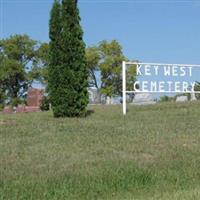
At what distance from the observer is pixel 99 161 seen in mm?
8867

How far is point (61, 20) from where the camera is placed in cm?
1471

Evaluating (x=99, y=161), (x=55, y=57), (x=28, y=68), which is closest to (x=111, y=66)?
(x=28, y=68)

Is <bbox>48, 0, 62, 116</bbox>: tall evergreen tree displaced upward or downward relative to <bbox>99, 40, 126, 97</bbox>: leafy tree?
downward

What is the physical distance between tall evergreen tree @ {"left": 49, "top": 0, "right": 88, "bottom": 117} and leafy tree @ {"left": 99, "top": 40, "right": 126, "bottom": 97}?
35.1 meters

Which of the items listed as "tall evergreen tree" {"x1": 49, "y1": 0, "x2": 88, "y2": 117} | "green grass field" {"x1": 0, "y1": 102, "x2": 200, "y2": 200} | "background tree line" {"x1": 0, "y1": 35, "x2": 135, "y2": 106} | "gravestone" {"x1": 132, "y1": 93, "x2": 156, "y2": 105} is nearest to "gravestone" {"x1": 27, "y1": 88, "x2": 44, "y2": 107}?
"background tree line" {"x1": 0, "y1": 35, "x2": 135, "y2": 106}

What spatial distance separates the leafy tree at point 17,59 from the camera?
49.7 meters

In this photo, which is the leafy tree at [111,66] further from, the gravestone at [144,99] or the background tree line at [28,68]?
the gravestone at [144,99]

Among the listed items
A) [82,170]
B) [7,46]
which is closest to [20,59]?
[7,46]

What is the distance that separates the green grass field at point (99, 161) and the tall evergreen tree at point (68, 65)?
62.8 inches

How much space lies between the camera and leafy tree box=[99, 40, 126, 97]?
51594mm

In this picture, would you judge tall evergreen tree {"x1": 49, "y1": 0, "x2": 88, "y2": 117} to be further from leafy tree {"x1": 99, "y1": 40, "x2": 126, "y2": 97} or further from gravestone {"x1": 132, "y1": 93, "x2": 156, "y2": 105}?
leafy tree {"x1": 99, "y1": 40, "x2": 126, "y2": 97}

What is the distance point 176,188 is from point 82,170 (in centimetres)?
154

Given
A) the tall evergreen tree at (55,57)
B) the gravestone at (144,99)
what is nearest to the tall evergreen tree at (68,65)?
the tall evergreen tree at (55,57)

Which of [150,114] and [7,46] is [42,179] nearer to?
[150,114]
